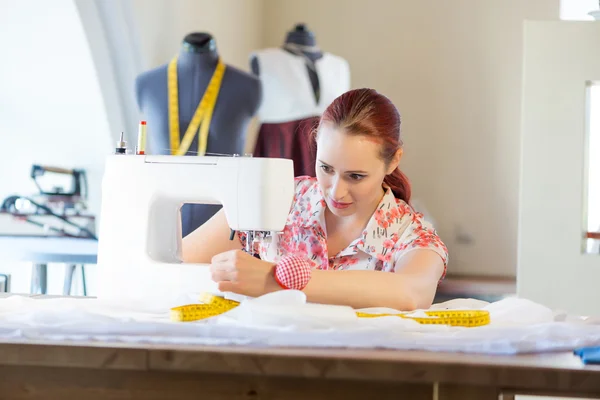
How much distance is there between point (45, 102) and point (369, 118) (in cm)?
237

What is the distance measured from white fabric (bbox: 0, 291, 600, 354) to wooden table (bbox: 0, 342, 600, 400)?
0.04 m

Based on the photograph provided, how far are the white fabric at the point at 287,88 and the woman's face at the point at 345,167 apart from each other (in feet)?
6.83

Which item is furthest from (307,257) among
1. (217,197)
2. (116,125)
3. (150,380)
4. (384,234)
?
(116,125)

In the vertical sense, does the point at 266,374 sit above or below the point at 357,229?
below

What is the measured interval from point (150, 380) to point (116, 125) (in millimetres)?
2666

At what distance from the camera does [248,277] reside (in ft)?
5.00

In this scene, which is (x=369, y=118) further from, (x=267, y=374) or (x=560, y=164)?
(x=560, y=164)

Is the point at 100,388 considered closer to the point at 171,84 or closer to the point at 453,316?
the point at 453,316

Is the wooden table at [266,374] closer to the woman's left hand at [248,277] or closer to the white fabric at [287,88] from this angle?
the woman's left hand at [248,277]

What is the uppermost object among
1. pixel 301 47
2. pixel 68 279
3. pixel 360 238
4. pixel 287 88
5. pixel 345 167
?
pixel 301 47

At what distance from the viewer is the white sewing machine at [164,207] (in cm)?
174

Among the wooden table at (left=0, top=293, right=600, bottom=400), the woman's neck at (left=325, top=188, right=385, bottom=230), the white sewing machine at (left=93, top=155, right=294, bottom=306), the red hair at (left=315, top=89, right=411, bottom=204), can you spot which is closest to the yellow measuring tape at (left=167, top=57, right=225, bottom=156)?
the woman's neck at (left=325, top=188, right=385, bottom=230)

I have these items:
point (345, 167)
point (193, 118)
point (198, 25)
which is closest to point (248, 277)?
point (345, 167)

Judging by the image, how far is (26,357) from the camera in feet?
3.80
